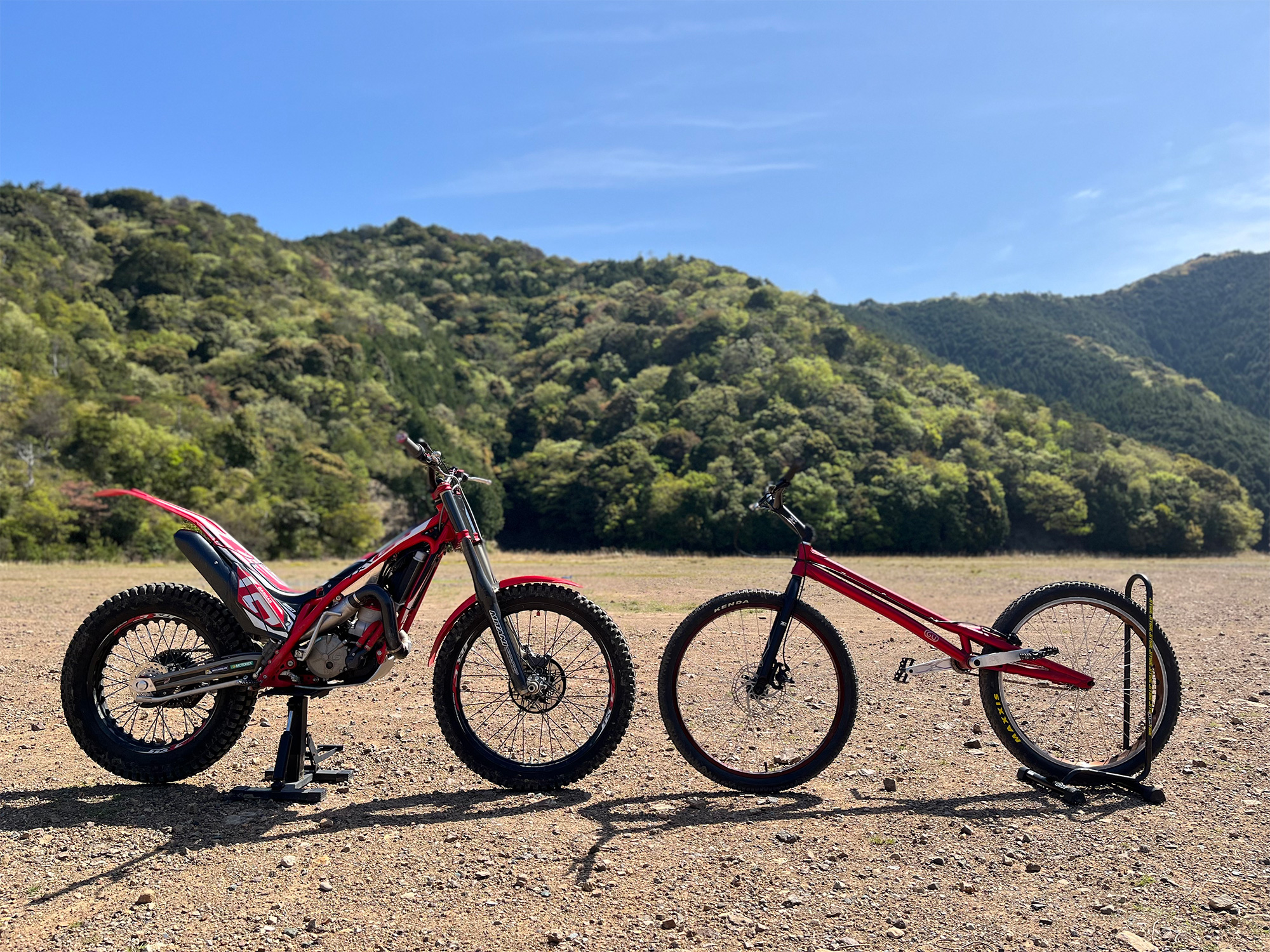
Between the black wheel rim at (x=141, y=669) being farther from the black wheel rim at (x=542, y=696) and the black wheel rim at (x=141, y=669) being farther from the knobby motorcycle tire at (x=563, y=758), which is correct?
the black wheel rim at (x=542, y=696)

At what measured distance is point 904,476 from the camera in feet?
188

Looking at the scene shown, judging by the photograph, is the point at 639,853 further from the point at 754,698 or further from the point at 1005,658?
the point at 1005,658

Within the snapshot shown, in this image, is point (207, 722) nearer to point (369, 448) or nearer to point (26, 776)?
point (26, 776)

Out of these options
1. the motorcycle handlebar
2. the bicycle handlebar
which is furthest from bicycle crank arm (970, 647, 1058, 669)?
the motorcycle handlebar

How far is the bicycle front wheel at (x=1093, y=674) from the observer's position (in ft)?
14.0

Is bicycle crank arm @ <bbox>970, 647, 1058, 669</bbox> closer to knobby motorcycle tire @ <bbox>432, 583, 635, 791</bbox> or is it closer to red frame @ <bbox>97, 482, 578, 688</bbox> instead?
knobby motorcycle tire @ <bbox>432, 583, 635, 791</bbox>

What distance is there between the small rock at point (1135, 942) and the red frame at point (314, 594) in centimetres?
281

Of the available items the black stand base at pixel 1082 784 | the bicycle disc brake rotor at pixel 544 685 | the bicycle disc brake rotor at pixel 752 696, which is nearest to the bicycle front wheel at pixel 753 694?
the bicycle disc brake rotor at pixel 752 696

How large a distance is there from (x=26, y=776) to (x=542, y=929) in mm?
3421

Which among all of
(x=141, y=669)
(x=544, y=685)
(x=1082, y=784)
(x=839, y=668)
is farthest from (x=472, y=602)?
(x=1082, y=784)

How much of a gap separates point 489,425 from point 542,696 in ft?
269

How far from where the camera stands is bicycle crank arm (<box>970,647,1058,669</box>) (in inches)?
167

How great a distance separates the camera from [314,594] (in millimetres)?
4242

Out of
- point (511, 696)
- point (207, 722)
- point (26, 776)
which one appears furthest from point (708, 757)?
point (26, 776)
